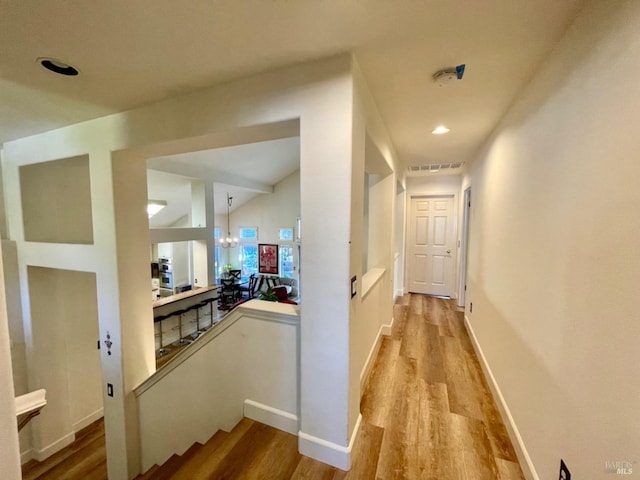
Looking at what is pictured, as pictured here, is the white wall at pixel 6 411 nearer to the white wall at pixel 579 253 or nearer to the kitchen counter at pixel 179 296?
the white wall at pixel 579 253

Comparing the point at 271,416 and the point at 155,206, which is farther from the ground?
the point at 155,206

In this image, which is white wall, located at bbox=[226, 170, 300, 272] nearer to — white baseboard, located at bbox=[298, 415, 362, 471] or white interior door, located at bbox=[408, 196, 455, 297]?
white interior door, located at bbox=[408, 196, 455, 297]

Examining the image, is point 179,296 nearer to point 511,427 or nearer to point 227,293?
point 227,293

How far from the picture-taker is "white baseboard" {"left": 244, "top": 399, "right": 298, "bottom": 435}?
5.84ft

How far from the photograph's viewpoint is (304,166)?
1462mm

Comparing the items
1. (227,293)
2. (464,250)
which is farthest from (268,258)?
(464,250)

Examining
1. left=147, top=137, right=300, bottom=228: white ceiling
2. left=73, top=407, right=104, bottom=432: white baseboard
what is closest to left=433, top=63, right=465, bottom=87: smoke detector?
left=147, top=137, right=300, bottom=228: white ceiling

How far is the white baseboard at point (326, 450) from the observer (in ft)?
4.84

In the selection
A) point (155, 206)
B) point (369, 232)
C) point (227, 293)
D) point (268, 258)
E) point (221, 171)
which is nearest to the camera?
point (369, 232)

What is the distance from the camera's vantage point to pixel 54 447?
295 centimetres

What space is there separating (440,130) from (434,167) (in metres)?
1.90

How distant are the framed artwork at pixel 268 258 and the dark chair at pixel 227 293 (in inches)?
46.3

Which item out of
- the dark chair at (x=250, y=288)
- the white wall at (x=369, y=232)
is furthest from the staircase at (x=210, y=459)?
the dark chair at (x=250, y=288)

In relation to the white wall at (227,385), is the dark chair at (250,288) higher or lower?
lower
